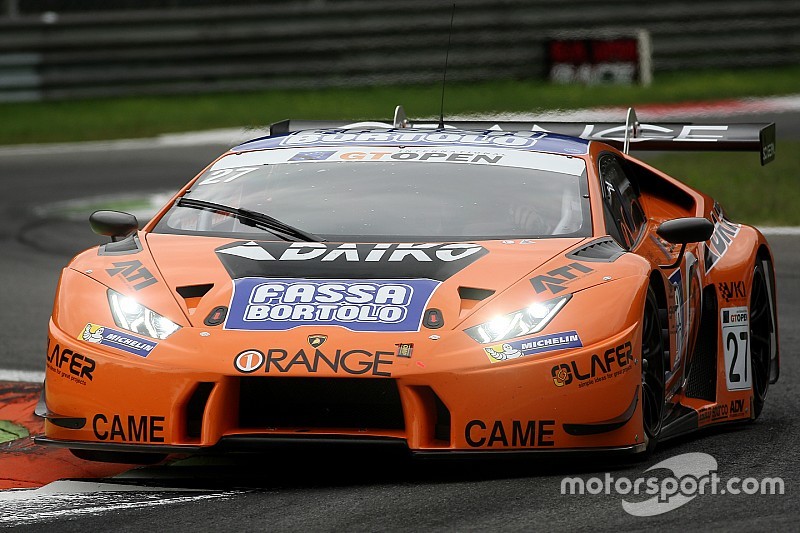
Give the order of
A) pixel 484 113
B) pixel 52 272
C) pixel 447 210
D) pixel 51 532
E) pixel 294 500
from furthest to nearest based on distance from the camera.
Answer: pixel 484 113 < pixel 52 272 < pixel 447 210 < pixel 294 500 < pixel 51 532

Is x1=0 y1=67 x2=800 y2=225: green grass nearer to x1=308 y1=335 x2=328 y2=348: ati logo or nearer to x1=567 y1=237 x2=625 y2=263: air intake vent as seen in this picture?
x1=567 y1=237 x2=625 y2=263: air intake vent

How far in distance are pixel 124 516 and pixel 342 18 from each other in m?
16.1

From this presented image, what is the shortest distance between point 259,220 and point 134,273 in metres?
0.63

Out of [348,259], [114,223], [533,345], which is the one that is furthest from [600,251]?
[114,223]

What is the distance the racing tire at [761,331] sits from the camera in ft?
22.8

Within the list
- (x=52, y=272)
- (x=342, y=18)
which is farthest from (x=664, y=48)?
(x=52, y=272)

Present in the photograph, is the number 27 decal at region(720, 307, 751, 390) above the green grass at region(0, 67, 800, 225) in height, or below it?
above

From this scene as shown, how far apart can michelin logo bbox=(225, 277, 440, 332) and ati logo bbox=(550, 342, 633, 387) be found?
0.47 m

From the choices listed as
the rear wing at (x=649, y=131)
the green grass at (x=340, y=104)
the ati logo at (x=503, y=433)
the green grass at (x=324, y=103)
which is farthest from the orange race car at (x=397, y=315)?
the green grass at (x=324, y=103)

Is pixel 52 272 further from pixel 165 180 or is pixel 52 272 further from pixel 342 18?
pixel 342 18

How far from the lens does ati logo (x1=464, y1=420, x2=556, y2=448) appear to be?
199 inches

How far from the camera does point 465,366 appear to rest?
5043mm
